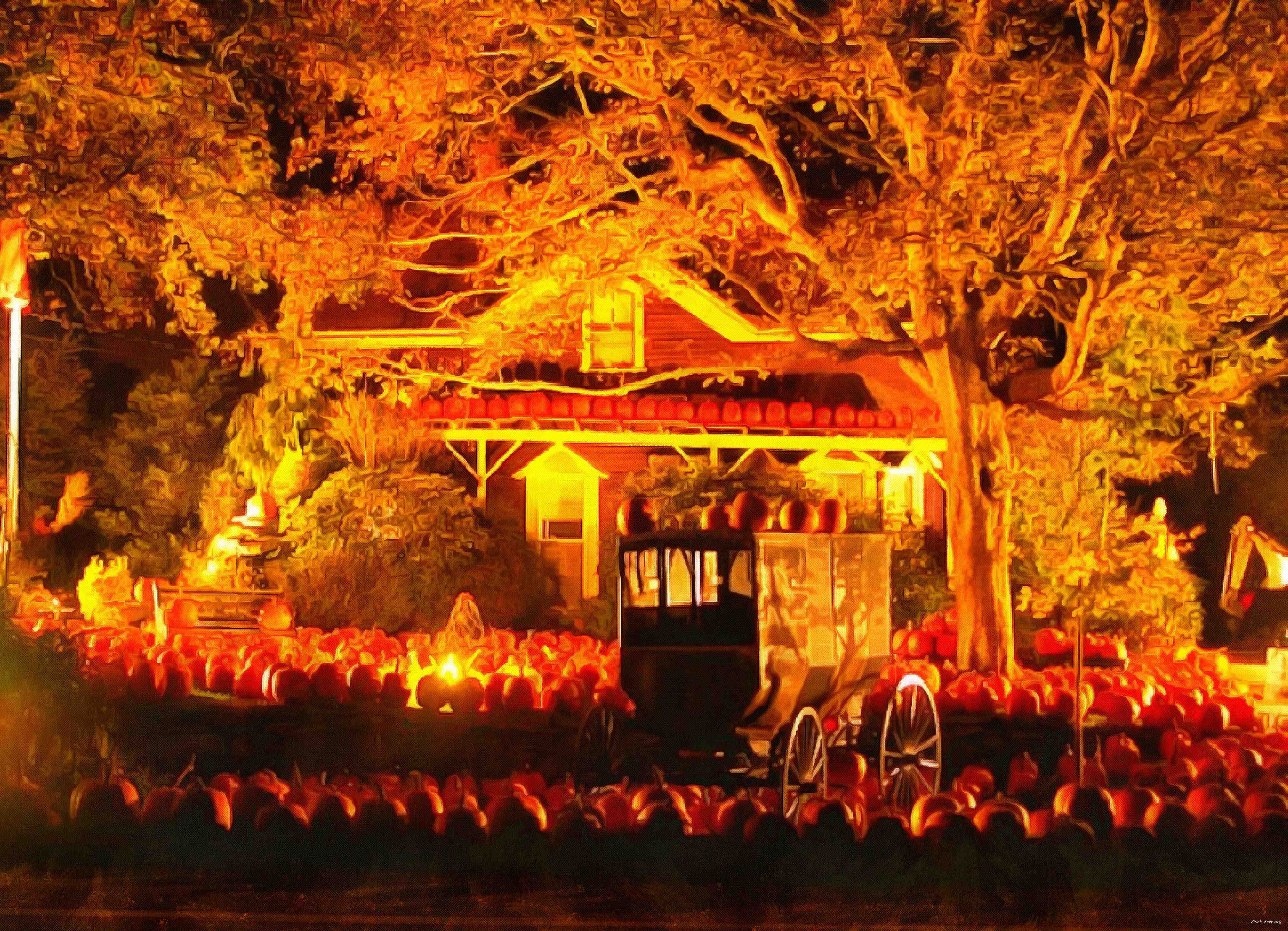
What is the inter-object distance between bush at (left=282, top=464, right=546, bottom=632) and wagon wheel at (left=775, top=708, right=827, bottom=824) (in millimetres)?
11528

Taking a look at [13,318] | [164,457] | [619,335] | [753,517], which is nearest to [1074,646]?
[753,517]

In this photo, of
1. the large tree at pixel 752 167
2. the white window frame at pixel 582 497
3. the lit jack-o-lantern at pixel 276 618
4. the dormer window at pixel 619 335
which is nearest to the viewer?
the large tree at pixel 752 167

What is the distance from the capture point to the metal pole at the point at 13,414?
34.4 feet

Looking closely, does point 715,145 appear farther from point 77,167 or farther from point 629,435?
point 77,167

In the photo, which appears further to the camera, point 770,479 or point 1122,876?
point 770,479

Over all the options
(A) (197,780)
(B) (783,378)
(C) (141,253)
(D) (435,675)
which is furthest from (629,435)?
(A) (197,780)

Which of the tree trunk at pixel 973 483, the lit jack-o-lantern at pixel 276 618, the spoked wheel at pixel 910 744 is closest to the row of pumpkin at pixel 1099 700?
the spoked wheel at pixel 910 744

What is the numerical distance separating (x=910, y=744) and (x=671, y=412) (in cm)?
1493

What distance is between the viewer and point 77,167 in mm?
12484

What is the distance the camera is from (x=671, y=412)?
2448 centimetres

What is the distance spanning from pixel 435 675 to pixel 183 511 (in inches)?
682

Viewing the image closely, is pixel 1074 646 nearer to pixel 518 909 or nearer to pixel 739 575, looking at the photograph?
pixel 739 575

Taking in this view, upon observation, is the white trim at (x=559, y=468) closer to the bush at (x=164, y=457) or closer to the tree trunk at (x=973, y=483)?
the bush at (x=164, y=457)

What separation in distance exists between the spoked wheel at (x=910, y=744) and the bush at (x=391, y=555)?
36.5 ft
